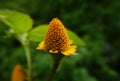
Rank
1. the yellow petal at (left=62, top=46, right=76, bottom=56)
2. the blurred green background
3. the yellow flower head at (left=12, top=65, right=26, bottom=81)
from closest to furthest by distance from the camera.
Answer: the yellow petal at (left=62, top=46, right=76, bottom=56) → the yellow flower head at (left=12, top=65, right=26, bottom=81) → the blurred green background

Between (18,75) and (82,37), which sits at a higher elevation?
(82,37)

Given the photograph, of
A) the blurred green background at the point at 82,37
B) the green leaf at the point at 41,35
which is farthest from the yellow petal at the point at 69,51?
the blurred green background at the point at 82,37

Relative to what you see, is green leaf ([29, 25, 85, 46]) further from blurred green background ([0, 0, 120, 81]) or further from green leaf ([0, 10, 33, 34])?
blurred green background ([0, 0, 120, 81])

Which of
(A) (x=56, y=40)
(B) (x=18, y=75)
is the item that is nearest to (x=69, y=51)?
(A) (x=56, y=40)

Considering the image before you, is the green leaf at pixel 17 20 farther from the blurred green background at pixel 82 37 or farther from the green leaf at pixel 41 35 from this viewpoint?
the blurred green background at pixel 82 37

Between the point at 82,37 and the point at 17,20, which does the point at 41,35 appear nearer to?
the point at 17,20

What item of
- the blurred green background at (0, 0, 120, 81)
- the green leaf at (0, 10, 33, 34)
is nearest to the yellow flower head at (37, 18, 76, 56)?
the green leaf at (0, 10, 33, 34)
